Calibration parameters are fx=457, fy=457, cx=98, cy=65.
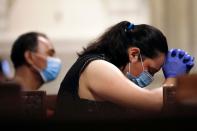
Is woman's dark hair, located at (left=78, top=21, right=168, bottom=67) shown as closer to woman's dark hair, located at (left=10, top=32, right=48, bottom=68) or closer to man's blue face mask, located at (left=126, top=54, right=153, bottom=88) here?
man's blue face mask, located at (left=126, top=54, right=153, bottom=88)

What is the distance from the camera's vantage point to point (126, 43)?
1917 millimetres

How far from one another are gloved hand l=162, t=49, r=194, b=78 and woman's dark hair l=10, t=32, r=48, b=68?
1.27m

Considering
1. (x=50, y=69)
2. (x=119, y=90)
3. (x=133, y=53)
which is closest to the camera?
(x=119, y=90)

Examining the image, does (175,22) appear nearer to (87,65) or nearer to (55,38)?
(55,38)

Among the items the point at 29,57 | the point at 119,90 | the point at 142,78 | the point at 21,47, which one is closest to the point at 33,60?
the point at 29,57

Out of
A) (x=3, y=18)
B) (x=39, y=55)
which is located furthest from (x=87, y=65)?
(x=3, y=18)

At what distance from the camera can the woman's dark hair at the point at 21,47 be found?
3021mm

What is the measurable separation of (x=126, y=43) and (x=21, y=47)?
130 centimetres

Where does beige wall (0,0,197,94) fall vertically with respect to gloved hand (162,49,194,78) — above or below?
below

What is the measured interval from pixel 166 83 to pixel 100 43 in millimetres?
326

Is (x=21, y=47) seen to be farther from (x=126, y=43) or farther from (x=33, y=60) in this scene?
(x=126, y=43)

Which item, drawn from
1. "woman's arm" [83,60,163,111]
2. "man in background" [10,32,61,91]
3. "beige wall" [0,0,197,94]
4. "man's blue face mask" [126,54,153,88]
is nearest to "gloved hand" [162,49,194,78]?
"man's blue face mask" [126,54,153,88]

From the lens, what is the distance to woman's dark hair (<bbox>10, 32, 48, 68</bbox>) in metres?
3.02

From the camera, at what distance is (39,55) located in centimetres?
316
